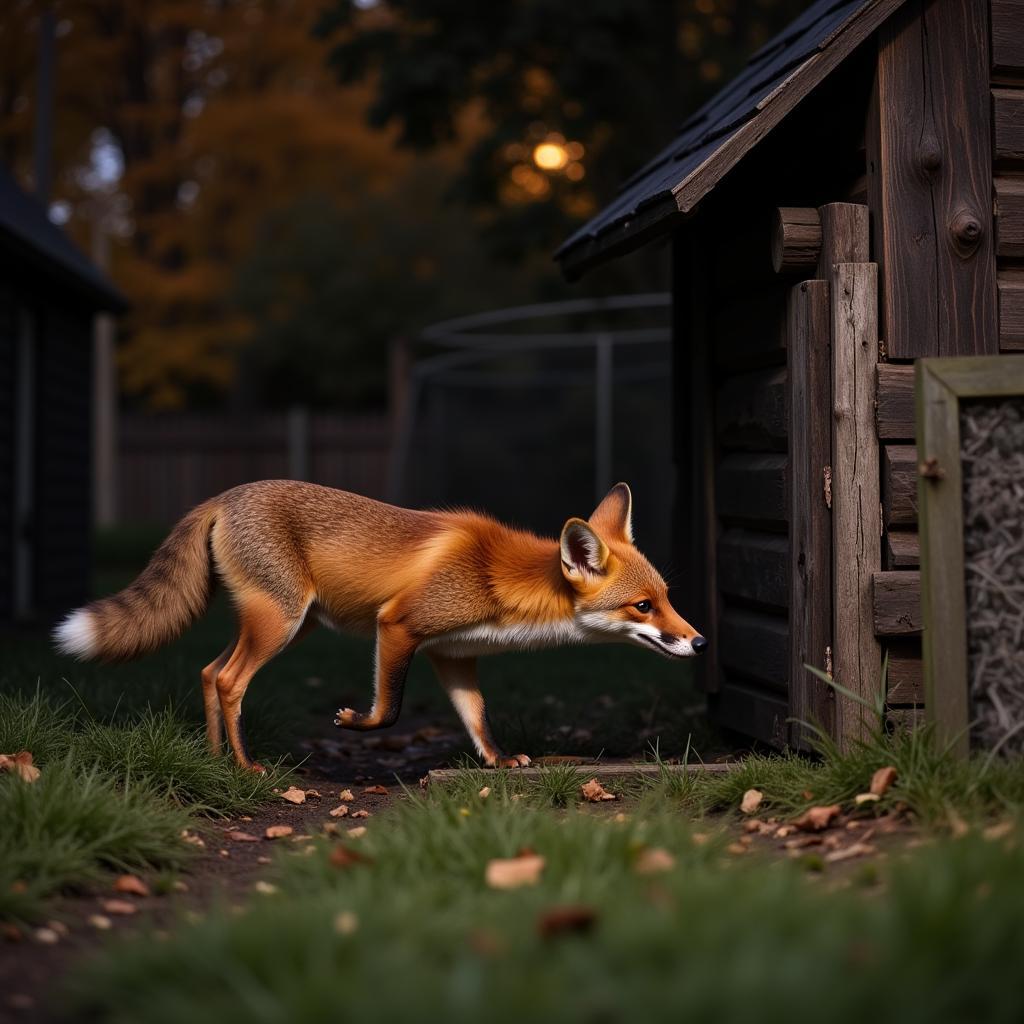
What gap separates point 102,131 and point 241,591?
2406cm

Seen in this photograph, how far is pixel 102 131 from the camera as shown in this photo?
27.4 meters

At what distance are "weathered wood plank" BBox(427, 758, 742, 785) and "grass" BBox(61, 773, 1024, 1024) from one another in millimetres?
1551

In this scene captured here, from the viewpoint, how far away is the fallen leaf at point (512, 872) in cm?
370

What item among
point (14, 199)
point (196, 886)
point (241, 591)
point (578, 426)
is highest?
point (14, 199)

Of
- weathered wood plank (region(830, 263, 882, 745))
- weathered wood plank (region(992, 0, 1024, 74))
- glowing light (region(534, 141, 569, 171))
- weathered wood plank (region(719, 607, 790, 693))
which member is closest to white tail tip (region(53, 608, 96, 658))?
weathered wood plank (region(719, 607, 790, 693))

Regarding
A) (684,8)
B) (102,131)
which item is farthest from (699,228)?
(102,131)

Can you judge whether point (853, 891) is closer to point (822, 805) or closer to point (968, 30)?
point (822, 805)

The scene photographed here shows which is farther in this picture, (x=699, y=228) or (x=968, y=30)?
(x=699, y=228)

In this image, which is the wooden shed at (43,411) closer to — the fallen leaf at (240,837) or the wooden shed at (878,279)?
the fallen leaf at (240,837)

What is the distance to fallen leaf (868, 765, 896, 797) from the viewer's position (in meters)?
4.52

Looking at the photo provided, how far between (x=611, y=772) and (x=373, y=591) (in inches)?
52.6

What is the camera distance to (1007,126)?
5527 mm

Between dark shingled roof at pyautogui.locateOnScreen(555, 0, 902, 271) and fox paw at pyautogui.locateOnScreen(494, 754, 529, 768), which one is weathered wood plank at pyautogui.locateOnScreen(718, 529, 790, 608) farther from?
dark shingled roof at pyautogui.locateOnScreen(555, 0, 902, 271)

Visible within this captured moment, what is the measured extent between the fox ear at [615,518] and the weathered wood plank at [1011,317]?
1.74 meters
